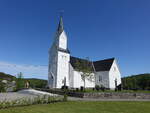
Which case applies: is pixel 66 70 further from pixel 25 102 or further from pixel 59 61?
pixel 25 102

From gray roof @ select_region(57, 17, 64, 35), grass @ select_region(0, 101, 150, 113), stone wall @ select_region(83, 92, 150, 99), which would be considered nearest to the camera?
grass @ select_region(0, 101, 150, 113)

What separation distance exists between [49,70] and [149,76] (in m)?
29.6

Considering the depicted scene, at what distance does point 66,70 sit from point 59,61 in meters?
3.29

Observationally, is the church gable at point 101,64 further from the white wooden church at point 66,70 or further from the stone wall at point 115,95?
the stone wall at point 115,95

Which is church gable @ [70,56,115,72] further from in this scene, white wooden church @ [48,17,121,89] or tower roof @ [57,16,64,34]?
tower roof @ [57,16,64,34]

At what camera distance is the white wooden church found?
3291 centimetres

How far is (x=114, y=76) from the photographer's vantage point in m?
38.1

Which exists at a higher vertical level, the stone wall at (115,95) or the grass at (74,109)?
the grass at (74,109)

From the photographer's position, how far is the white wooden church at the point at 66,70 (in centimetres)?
3291

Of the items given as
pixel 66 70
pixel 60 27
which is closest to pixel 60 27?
pixel 60 27

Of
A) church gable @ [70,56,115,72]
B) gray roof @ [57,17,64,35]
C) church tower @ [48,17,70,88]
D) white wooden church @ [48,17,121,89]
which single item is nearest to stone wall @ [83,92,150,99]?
white wooden church @ [48,17,121,89]

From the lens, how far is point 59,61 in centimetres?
3319

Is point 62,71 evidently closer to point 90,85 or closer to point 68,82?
point 68,82

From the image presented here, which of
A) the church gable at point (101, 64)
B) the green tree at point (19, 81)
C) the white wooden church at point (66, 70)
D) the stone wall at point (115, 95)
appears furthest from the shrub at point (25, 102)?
the church gable at point (101, 64)
